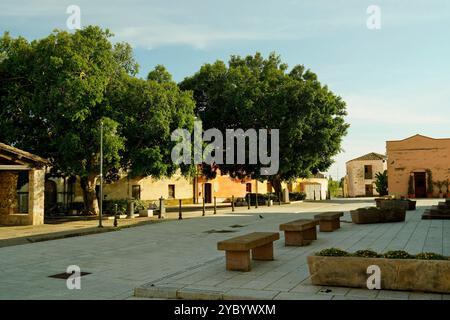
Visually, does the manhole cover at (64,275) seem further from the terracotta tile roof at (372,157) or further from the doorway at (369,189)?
the terracotta tile roof at (372,157)

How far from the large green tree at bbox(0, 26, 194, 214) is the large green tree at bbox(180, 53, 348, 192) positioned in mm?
8999

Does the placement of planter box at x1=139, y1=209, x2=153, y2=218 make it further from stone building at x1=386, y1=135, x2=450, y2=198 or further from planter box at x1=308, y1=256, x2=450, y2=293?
stone building at x1=386, y1=135, x2=450, y2=198

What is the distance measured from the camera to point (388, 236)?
12508 mm

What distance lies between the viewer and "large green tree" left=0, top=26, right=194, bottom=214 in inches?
827

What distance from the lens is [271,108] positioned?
33.2 metres

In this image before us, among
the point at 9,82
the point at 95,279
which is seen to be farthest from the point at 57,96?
the point at 95,279

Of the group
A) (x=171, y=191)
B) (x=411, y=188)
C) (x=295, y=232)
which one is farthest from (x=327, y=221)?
(x=411, y=188)

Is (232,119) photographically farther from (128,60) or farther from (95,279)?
(95,279)

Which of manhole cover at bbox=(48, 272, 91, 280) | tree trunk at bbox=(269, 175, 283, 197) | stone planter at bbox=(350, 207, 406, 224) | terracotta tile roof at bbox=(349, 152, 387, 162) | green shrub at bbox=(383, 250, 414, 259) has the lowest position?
manhole cover at bbox=(48, 272, 91, 280)

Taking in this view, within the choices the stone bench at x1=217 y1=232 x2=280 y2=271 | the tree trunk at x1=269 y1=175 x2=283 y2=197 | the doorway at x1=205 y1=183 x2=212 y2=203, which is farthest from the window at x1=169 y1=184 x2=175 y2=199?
the stone bench at x1=217 y1=232 x2=280 y2=271

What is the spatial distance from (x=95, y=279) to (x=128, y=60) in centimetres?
2110

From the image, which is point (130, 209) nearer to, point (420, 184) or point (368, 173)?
point (420, 184)

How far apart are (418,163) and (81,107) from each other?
3707cm

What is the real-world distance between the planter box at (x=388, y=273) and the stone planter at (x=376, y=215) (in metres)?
10.8
